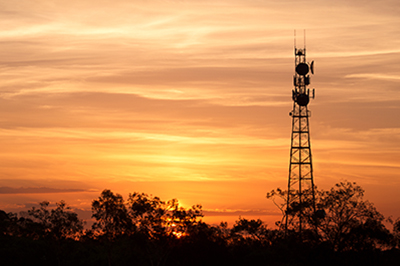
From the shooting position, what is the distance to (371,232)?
71438mm

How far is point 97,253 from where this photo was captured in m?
91.6

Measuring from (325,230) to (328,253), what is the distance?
111 inches

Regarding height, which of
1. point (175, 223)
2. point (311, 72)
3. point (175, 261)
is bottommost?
point (175, 261)

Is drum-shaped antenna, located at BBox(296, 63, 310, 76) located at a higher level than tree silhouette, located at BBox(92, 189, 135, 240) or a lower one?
higher

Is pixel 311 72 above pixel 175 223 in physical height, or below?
above

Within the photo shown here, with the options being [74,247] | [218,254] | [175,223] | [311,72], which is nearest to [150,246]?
[175,223]

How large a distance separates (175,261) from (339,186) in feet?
82.9

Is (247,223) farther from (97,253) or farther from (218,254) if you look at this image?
(97,253)

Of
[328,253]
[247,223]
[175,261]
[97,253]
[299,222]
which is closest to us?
[328,253]

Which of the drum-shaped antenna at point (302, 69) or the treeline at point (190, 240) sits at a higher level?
the drum-shaped antenna at point (302, 69)

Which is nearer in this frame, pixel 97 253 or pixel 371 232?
pixel 371 232

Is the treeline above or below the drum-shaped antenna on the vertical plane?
below

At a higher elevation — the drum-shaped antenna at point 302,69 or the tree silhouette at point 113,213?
the drum-shaped antenna at point 302,69

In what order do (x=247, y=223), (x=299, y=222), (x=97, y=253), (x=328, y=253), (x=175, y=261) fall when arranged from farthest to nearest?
(x=247, y=223) < (x=97, y=253) < (x=175, y=261) < (x=299, y=222) < (x=328, y=253)
